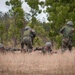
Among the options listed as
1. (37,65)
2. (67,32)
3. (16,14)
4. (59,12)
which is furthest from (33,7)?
(37,65)

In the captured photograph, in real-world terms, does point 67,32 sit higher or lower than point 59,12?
lower

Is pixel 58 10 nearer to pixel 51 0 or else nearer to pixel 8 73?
pixel 51 0

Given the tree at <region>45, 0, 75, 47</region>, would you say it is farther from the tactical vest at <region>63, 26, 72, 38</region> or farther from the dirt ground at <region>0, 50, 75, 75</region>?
the dirt ground at <region>0, 50, 75, 75</region>

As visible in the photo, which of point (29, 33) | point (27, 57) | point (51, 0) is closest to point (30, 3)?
point (51, 0)

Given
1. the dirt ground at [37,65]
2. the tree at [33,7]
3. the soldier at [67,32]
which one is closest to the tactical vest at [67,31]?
the soldier at [67,32]

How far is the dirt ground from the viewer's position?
29.3ft

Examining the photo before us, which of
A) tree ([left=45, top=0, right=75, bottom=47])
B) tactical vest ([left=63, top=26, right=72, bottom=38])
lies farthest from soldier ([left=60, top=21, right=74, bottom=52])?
tree ([left=45, top=0, right=75, bottom=47])

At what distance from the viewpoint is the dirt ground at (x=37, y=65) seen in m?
8.92

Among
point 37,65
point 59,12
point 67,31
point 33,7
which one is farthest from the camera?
point 33,7

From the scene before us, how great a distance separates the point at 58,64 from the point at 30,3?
22544mm

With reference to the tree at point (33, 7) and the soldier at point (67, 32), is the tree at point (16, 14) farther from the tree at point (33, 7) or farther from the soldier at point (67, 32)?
the soldier at point (67, 32)

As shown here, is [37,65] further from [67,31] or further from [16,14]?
→ [16,14]

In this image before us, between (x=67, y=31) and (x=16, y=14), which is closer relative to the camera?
(x=67, y=31)

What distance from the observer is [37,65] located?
33.7ft
